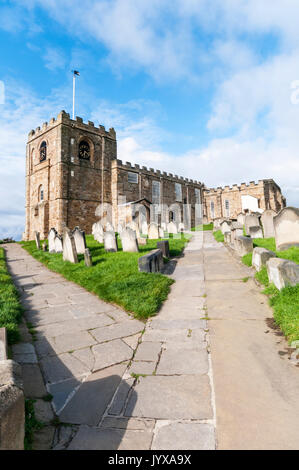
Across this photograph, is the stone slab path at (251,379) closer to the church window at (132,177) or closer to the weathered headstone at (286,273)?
the weathered headstone at (286,273)

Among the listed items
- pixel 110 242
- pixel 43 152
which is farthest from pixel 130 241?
pixel 43 152

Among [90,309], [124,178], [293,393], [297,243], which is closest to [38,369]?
[90,309]

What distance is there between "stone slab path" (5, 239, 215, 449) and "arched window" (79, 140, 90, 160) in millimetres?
23343

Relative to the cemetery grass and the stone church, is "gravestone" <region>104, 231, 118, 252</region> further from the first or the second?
the stone church

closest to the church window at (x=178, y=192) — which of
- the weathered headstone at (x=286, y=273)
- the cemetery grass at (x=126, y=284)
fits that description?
the cemetery grass at (x=126, y=284)

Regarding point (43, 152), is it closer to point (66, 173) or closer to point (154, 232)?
point (66, 173)

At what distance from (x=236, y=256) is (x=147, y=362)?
652cm

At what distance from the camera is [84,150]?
2544 centimetres

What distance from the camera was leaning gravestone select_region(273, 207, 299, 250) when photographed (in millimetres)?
7688

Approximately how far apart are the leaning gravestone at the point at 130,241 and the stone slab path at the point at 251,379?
5329 millimetres

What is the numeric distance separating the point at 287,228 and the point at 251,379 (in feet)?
22.1

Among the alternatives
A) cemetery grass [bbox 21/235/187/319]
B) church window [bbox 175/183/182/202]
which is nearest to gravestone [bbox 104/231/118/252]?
cemetery grass [bbox 21/235/187/319]

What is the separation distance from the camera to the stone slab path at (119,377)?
5.67 ft

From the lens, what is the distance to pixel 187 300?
15.1 feet
